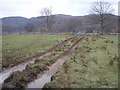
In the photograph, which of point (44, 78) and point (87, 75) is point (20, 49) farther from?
point (87, 75)

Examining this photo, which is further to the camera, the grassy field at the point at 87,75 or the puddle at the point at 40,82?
the puddle at the point at 40,82

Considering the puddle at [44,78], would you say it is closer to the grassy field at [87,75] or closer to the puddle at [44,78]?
the puddle at [44,78]

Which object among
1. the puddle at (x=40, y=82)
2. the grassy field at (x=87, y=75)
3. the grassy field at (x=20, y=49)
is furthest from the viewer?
the grassy field at (x=20, y=49)

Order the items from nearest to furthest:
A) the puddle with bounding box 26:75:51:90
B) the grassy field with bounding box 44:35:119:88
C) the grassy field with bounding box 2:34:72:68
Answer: the grassy field with bounding box 44:35:119:88 → the puddle with bounding box 26:75:51:90 → the grassy field with bounding box 2:34:72:68

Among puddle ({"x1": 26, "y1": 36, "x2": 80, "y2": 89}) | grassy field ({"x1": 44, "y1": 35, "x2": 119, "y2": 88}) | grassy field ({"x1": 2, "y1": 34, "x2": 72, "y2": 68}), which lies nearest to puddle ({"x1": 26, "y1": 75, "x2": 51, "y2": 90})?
puddle ({"x1": 26, "y1": 36, "x2": 80, "y2": 89})

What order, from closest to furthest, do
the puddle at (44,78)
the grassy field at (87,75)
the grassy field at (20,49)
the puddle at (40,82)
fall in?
the grassy field at (87,75) < the puddle at (40,82) < the puddle at (44,78) < the grassy field at (20,49)

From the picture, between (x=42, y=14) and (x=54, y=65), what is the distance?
79.3 metres

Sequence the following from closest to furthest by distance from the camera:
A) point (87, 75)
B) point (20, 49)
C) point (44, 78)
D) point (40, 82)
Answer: point (40, 82)
point (87, 75)
point (44, 78)
point (20, 49)

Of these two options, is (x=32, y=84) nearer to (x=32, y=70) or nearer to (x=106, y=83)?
(x=32, y=70)

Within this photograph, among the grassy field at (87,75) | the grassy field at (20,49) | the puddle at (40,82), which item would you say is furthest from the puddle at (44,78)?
the grassy field at (20,49)

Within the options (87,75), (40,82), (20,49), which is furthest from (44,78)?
(20,49)

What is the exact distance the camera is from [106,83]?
595 inches

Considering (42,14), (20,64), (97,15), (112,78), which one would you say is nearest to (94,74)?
(112,78)

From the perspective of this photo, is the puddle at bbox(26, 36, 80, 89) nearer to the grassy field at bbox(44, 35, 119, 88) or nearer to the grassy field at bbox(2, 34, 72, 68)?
the grassy field at bbox(44, 35, 119, 88)
